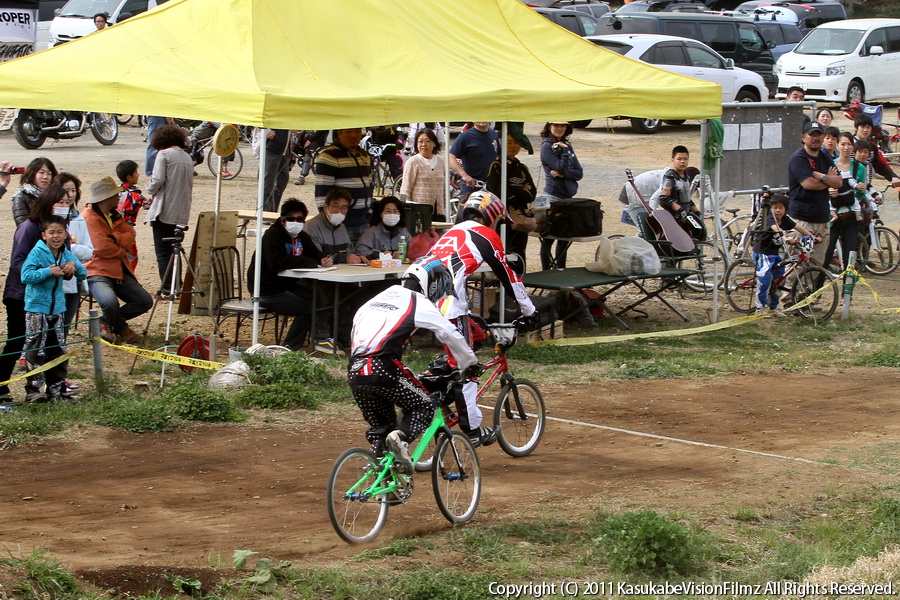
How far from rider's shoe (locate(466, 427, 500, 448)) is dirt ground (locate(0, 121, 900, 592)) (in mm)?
330

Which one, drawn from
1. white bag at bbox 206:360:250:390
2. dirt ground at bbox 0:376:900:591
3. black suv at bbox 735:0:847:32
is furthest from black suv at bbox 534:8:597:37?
white bag at bbox 206:360:250:390

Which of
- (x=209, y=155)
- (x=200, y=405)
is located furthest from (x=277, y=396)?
(x=209, y=155)

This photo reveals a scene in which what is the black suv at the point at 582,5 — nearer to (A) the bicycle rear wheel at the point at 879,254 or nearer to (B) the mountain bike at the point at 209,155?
(B) the mountain bike at the point at 209,155

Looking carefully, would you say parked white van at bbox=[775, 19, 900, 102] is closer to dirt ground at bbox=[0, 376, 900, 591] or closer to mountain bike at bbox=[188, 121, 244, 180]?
mountain bike at bbox=[188, 121, 244, 180]

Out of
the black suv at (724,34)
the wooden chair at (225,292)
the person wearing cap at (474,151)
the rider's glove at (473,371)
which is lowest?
the rider's glove at (473,371)

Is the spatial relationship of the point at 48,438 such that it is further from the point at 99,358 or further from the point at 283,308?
the point at 283,308

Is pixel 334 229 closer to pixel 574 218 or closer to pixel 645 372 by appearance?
pixel 574 218

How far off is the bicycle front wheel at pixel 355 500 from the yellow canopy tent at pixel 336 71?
4.40 meters

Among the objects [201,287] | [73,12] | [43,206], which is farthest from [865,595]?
[73,12]

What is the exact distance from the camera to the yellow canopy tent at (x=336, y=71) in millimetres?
10227

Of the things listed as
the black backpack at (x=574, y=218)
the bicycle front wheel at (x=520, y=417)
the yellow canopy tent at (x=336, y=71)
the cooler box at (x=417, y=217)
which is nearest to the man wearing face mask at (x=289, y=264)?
the yellow canopy tent at (x=336, y=71)

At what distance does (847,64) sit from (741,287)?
18596mm

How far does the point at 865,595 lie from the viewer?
5.99 m

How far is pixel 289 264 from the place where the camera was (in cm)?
1117
